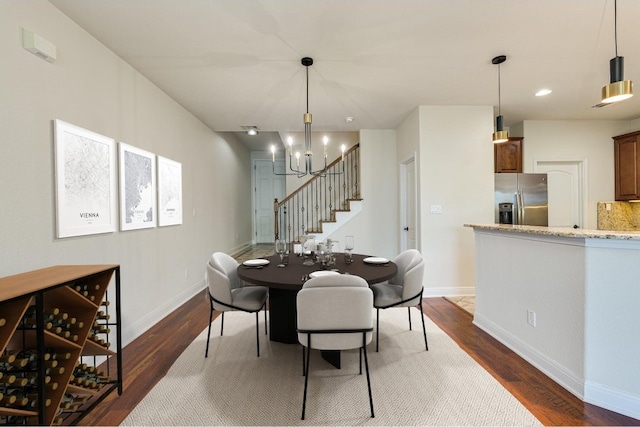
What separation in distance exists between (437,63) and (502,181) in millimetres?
2231

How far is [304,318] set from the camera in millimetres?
1688

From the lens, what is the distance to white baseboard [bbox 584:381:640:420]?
5.48ft

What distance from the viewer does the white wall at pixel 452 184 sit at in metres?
3.87

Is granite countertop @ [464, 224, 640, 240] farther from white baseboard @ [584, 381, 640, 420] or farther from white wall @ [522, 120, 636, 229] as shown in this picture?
white wall @ [522, 120, 636, 229]

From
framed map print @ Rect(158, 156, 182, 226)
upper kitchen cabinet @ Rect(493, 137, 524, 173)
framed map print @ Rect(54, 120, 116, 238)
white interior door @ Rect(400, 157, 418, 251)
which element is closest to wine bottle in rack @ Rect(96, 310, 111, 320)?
framed map print @ Rect(54, 120, 116, 238)

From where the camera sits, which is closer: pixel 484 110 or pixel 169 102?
pixel 169 102

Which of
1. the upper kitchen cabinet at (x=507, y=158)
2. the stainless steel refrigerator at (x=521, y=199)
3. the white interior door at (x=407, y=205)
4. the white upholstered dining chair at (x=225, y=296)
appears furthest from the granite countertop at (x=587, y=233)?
the upper kitchen cabinet at (x=507, y=158)

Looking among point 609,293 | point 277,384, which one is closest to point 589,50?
point 609,293

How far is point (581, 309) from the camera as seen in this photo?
5.96 ft

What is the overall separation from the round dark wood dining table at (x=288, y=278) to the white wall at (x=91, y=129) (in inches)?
48.7

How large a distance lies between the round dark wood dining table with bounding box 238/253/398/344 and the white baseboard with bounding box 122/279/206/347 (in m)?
1.31

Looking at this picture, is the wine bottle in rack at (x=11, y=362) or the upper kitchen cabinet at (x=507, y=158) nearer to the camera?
the wine bottle in rack at (x=11, y=362)

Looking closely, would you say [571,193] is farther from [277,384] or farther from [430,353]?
[277,384]

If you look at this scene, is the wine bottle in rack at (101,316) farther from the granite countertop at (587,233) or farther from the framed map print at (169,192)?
the granite countertop at (587,233)
